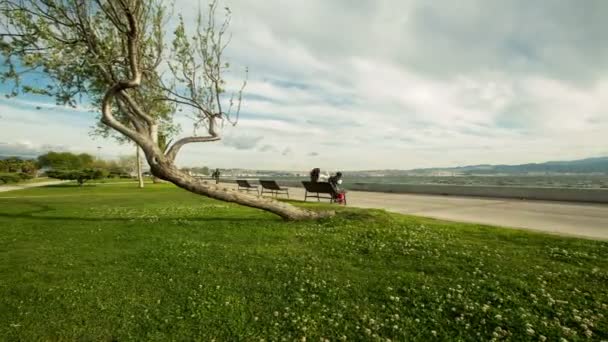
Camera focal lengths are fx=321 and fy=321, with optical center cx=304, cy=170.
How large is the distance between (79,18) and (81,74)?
2133mm

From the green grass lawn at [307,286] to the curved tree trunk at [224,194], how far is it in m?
1.96

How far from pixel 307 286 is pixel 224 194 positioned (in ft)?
20.3

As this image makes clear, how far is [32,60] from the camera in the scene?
9.68 m

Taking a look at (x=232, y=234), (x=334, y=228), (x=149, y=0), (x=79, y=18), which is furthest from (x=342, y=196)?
(x=79, y=18)

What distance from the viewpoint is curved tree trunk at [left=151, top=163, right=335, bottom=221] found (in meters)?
10.1

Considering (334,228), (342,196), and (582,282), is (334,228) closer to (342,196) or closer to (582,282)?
(582,282)

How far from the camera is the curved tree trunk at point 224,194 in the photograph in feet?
33.3

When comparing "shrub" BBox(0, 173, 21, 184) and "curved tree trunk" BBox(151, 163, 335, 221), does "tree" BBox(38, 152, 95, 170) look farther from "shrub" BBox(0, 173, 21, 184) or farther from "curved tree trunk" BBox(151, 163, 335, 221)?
"curved tree trunk" BBox(151, 163, 335, 221)

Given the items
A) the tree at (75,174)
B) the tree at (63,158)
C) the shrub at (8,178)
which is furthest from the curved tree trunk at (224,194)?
the tree at (63,158)

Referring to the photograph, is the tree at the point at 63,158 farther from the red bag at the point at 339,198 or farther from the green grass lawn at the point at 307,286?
the green grass lawn at the point at 307,286

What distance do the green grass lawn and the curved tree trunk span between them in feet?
6.43

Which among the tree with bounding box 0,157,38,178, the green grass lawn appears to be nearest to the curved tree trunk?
the green grass lawn

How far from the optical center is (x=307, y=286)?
4914 millimetres

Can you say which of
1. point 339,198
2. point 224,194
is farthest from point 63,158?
point 224,194
